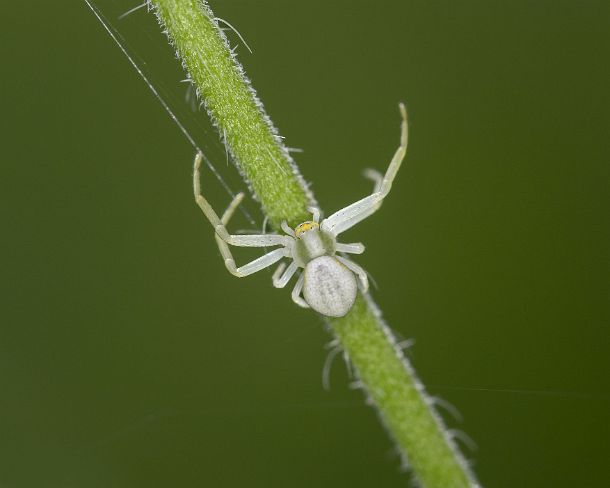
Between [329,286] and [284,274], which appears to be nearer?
[329,286]

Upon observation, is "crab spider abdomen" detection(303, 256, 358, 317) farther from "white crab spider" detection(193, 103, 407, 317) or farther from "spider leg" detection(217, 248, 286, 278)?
"spider leg" detection(217, 248, 286, 278)

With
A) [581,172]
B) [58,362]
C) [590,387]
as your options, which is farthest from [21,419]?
[581,172]

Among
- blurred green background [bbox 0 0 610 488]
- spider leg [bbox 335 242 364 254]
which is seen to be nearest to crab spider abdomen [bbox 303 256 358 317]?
spider leg [bbox 335 242 364 254]

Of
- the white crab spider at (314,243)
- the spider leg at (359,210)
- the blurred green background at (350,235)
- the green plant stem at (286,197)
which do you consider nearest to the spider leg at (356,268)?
the white crab spider at (314,243)

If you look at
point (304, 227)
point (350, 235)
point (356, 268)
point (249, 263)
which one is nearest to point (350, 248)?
point (356, 268)

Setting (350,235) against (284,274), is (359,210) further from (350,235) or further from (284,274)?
(350,235)

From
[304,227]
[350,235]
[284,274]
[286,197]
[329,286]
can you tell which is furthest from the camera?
[350,235]

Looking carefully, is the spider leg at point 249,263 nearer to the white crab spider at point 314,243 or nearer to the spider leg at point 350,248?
the white crab spider at point 314,243
